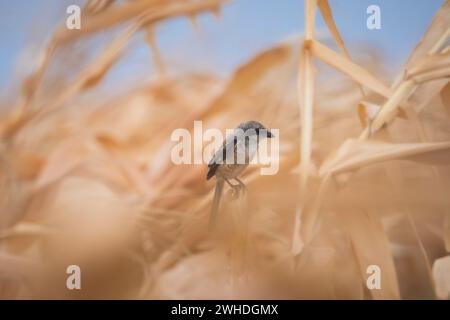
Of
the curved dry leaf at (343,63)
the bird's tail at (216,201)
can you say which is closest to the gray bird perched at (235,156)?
the bird's tail at (216,201)

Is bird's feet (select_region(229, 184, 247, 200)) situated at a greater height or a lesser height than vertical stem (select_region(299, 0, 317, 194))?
lesser

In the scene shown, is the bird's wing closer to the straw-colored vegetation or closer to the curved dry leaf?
the straw-colored vegetation

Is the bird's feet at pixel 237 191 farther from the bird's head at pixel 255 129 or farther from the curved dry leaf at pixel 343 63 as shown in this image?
the curved dry leaf at pixel 343 63

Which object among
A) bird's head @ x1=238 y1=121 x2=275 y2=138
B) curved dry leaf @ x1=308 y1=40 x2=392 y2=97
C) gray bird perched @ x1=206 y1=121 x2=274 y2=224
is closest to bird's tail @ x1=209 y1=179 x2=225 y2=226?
gray bird perched @ x1=206 y1=121 x2=274 y2=224

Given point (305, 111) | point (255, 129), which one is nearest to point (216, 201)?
point (255, 129)

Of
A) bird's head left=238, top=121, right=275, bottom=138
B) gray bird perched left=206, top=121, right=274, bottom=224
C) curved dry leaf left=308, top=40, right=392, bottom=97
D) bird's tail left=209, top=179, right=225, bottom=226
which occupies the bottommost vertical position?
bird's tail left=209, top=179, right=225, bottom=226

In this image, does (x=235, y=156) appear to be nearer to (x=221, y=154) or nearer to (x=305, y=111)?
(x=221, y=154)
